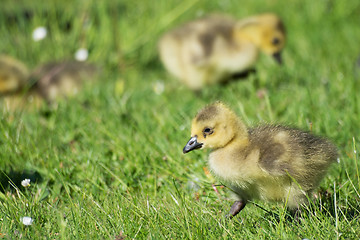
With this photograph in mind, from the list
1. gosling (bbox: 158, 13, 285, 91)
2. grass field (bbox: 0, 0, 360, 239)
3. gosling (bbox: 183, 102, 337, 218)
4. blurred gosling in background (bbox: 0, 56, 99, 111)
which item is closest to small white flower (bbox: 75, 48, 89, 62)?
grass field (bbox: 0, 0, 360, 239)

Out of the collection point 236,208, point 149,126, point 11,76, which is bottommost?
point 236,208

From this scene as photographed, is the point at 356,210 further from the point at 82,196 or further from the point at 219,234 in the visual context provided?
the point at 82,196

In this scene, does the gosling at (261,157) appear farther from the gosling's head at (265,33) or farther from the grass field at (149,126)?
the gosling's head at (265,33)

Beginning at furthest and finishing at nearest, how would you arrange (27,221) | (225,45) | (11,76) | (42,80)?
(42,80)
(11,76)
(225,45)
(27,221)

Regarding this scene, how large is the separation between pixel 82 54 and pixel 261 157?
11.7ft

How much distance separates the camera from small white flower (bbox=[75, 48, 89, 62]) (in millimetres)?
5526

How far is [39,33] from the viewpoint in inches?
211

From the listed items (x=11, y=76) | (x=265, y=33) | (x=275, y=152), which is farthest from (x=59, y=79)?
(x=275, y=152)

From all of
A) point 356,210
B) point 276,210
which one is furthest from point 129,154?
point 356,210

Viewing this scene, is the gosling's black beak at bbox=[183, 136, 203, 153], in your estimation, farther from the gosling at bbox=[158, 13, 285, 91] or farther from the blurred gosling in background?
the blurred gosling in background

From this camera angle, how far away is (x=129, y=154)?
3184 millimetres

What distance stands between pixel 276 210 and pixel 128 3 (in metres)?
4.53

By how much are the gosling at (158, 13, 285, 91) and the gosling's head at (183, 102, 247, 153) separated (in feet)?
7.10

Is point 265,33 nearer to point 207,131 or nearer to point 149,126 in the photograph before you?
point 149,126
